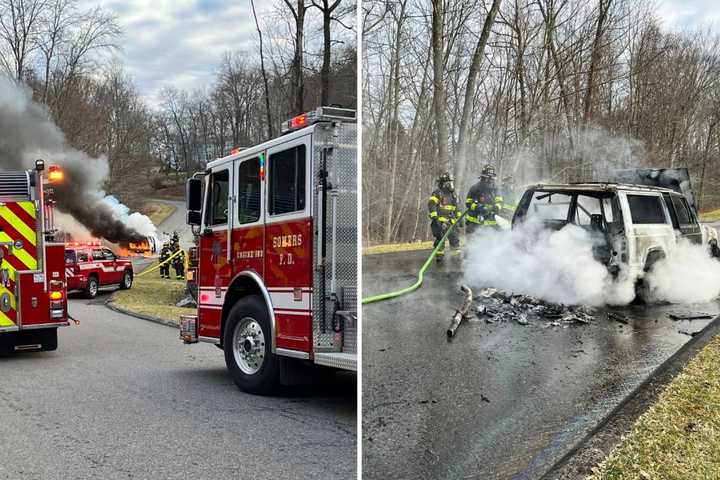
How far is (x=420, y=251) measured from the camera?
161 centimetres

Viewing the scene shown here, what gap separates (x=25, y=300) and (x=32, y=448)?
387 cm

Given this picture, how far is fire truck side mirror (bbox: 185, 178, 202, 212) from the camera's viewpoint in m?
6.23

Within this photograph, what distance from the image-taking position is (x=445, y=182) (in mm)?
1643

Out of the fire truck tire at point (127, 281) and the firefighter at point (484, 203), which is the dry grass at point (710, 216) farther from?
the fire truck tire at point (127, 281)

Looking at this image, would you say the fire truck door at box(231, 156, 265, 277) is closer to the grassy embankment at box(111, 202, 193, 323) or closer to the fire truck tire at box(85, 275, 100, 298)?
the grassy embankment at box(111, 202, 193, 323)

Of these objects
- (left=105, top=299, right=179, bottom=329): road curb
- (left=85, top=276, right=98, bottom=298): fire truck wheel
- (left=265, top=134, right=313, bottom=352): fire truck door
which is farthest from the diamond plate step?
(left=85, top=276, right=98, bottom=298): fire truck wheel

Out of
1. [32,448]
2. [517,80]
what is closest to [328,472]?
[32,448]

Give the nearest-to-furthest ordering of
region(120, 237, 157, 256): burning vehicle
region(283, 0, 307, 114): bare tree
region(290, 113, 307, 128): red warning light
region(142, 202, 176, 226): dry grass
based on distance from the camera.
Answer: region(283, 0, 307, 114): bare tree → region(290, 113, 307, 128): red warning light → region(142, 202, 176, 226): dry grass → region(120, 237, 157, 256): burning vehicle

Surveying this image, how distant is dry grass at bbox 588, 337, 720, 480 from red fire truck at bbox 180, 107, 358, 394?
8.82 feet

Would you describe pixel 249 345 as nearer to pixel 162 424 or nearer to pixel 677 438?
pixel 162 424

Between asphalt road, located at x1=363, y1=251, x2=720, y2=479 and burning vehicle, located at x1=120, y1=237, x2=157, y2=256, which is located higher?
burning vehicle, located at x1=120, y1=237, x2=157, y2=256

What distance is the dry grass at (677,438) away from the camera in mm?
1527

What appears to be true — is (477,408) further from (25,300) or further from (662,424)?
(25,300)

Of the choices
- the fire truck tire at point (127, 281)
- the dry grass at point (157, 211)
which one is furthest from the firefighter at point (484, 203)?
the dry grass at point (157, 211)
